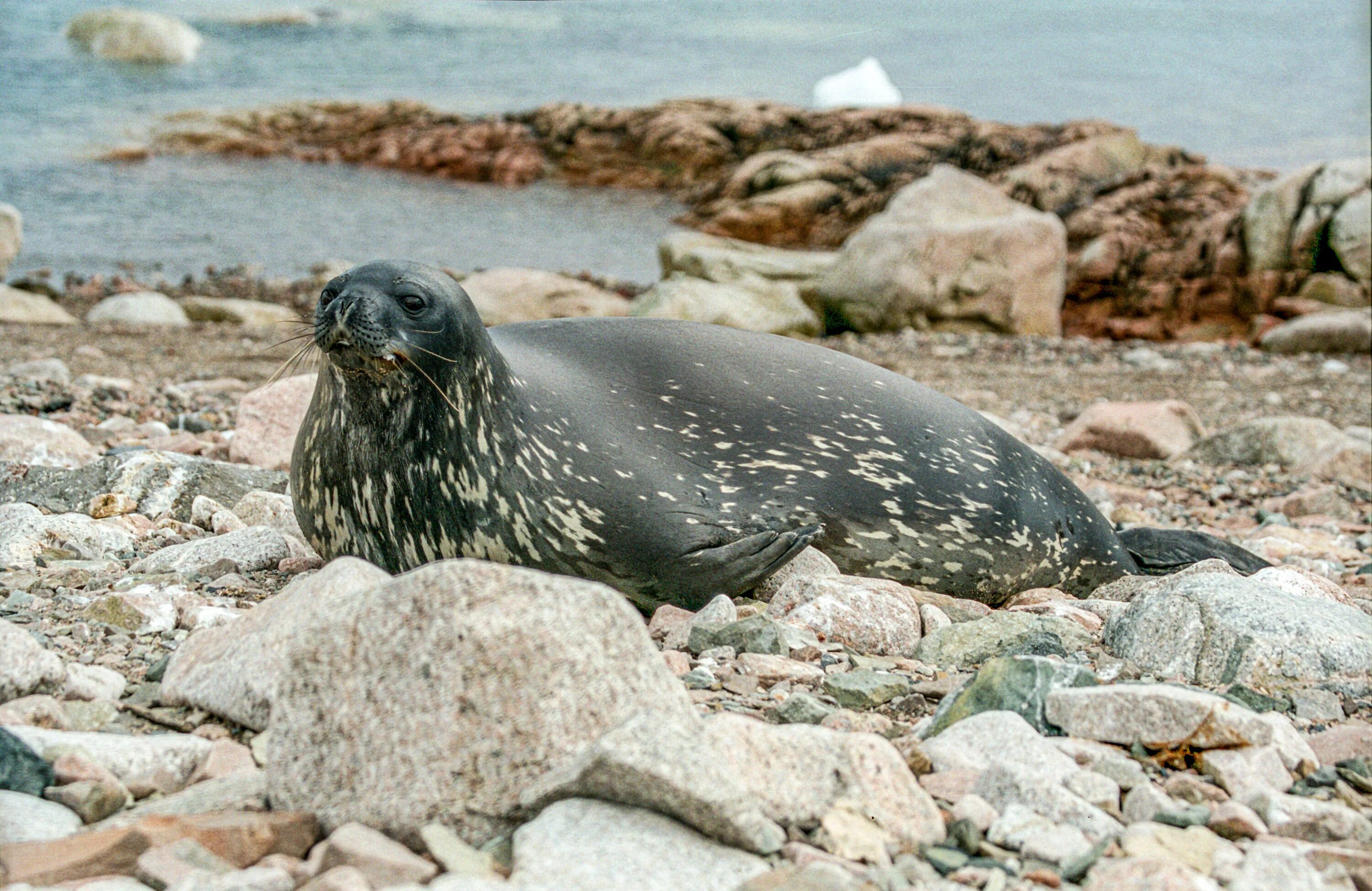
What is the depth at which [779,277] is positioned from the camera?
49.6ft

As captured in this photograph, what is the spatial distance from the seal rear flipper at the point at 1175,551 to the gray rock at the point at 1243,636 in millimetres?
1640

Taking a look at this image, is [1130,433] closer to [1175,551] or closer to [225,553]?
[1175,551]

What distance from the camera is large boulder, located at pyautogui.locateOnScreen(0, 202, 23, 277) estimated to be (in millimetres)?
16625

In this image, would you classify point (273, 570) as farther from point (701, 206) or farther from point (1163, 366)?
point (701, 206)

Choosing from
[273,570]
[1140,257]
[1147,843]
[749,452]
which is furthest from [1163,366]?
[1147,843]

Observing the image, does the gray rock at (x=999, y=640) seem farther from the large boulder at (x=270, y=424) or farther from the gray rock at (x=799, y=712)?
the large boulder at (x=270, y=424)

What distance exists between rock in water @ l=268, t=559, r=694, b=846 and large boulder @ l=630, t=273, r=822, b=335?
1065 cm

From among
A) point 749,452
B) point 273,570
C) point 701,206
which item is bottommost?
point 701,206

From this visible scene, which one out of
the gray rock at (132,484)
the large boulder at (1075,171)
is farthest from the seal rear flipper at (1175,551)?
the large boulder at (1075,171)

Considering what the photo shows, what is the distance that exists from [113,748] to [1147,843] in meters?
1.85

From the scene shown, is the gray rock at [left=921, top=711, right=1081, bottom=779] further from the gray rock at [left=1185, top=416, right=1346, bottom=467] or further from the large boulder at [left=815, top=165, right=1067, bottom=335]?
the large boulder at [left=815, top=165, right=1067, bottom=335]

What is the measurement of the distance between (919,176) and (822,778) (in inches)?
859

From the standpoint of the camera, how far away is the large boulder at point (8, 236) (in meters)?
16.6

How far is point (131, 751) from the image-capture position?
2.51m
